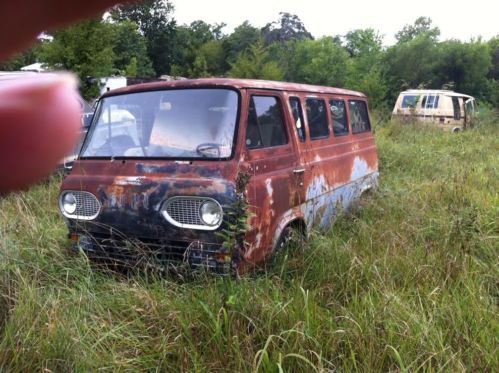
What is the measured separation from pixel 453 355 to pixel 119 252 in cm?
222

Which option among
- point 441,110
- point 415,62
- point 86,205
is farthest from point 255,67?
point 86,205

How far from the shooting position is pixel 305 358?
7.80 feet

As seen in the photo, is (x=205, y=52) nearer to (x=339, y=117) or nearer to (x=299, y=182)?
(x=339, y=117)

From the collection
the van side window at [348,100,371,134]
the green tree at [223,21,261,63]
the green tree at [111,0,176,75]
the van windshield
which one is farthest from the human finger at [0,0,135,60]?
the green tree at [223,21,261,63]

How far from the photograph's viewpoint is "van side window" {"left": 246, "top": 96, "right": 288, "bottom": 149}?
12.1 ft

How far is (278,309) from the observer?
111 inches

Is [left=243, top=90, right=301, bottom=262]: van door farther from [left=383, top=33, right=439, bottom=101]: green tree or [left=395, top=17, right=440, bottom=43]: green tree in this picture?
[left=395, top=17, right=440, bottom=43]: green tree

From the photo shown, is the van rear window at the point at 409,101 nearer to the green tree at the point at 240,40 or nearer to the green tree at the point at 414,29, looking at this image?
the green tree at the point at 240,40

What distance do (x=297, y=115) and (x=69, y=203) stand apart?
1.97 meters

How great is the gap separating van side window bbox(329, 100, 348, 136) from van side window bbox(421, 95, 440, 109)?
11.6 m

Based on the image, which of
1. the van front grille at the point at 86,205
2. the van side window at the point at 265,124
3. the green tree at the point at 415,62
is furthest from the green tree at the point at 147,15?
the green tree at the point at 415,62

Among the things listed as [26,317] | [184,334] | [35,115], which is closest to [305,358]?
[184,334]

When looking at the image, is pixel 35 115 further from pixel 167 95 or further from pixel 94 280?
Result: pixel 167 95

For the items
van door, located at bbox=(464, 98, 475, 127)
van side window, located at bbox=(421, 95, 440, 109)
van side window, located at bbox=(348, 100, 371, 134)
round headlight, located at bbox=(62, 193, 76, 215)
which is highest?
van side window, located at bbox=(348, 100, 371, 134)
